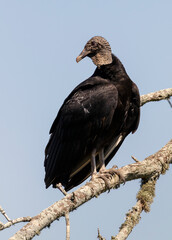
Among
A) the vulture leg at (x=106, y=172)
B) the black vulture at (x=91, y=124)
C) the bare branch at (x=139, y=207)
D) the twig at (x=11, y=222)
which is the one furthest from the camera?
the black vulture at (x=91, y=124)

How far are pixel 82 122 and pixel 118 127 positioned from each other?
1.49 feet

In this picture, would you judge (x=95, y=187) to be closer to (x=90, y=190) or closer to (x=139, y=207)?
(x=90, y=190)

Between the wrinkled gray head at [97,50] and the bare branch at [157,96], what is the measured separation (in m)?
0.60

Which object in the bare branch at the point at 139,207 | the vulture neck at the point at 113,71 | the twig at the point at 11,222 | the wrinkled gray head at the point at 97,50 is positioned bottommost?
the bare branch at the point at 139,207

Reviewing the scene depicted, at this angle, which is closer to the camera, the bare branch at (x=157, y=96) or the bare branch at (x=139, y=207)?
the bare branch at (x=139, y=207)

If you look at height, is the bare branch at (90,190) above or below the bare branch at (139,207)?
above

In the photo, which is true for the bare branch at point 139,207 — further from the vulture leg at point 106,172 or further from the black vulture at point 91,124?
the black vulture at point 91,124

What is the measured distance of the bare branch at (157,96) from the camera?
539 cm

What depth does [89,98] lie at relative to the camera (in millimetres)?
5066

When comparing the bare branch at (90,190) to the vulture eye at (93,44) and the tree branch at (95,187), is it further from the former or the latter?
the vulture eye at (93,44)

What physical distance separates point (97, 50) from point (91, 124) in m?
1.09

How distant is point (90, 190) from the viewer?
4164 mm

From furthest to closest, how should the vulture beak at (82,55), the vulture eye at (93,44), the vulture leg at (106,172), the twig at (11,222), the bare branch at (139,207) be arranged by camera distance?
the vulture eye at (93,44) < the vulture beak at (82,55) < the vulture leg at (106,172) < the bare branch at (139,207) < the twig at (11,222)

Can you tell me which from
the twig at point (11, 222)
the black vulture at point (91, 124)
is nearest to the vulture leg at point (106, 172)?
the black vulture at point (91, 124)
